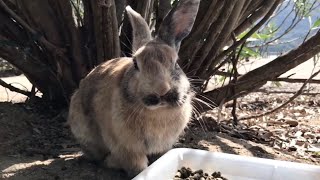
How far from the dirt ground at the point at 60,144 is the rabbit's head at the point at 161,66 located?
2.40 feet

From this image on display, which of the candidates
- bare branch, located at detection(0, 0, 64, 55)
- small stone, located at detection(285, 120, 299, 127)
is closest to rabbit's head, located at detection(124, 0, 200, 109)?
bare branch, located at detection(0, 0, 64, 55)

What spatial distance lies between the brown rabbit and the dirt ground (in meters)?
0.20

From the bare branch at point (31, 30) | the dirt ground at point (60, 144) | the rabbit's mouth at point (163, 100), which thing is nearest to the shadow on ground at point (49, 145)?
the dirt ground at point (60, 144)

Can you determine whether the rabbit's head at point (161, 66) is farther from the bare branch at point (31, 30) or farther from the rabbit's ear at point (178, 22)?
the bare branch at point (31, 30)

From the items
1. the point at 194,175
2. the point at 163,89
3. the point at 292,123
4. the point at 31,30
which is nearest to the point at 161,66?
the point at 163,89

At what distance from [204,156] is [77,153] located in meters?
1.22

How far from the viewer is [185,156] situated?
126 inches

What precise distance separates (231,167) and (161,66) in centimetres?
74

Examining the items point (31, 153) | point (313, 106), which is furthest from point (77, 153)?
point (313, 106)

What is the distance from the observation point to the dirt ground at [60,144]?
3453 millimetres

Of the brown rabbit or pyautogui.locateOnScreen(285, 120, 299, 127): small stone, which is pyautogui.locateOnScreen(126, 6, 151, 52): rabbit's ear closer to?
the brown rabbit

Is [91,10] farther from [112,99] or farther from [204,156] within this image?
[204,156]

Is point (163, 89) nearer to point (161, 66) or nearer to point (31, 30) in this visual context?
point (161, 66)

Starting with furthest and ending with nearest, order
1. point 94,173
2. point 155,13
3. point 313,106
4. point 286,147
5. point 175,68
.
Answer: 1. point 313,106
2. point 155,13
3. point 286,147
4. point 94,173
5. point 175,68
